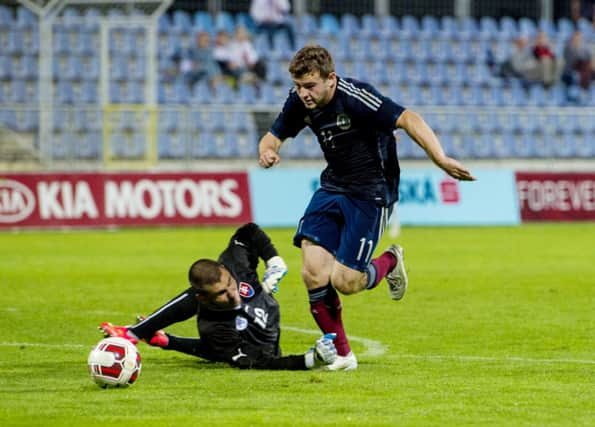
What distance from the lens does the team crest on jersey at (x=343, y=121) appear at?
9070 millimetres

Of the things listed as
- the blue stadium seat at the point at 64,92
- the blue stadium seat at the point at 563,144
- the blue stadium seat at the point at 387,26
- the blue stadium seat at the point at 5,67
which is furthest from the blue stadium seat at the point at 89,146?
the blue stadium seat at the point at 387,26

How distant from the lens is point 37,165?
2359cm

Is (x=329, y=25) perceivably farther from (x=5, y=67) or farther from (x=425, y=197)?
(x=5, y=67)

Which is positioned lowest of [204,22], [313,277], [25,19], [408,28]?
[313,277]

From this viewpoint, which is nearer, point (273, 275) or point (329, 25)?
point (273, 275)

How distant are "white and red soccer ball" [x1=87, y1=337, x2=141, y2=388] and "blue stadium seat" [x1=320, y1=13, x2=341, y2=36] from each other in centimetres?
2306

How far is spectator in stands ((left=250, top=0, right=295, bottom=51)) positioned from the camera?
2973 cm

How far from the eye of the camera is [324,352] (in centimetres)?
870

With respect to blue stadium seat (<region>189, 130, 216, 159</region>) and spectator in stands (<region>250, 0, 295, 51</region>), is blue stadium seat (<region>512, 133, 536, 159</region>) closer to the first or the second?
spectator in stands (<region>250, 0, 295, 51</region>)

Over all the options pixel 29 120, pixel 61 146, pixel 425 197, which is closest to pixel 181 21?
pixel 29 120

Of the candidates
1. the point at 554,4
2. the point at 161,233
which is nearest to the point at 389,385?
the point at 161,233

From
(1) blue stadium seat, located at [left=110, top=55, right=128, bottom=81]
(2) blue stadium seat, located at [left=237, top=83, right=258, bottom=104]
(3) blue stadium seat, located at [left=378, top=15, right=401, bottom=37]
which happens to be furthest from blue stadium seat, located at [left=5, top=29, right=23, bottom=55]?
(3) blue stadium seat, located at [left=378, top=15, right=401, bottom=37]

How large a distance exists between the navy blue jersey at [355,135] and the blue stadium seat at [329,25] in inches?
848

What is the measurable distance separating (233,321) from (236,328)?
0.18 feet
